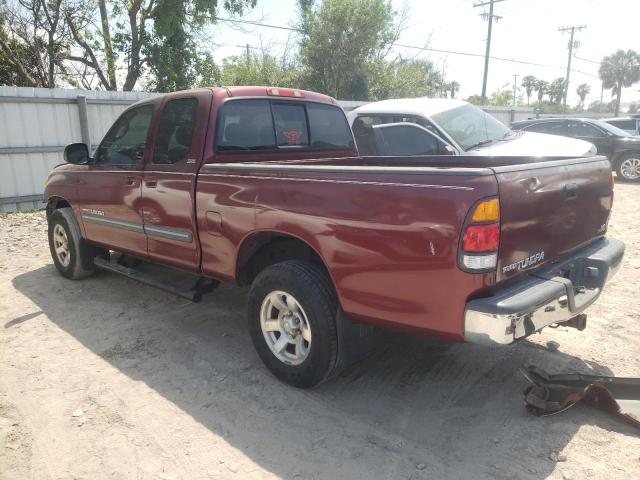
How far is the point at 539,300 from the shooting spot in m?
2.58

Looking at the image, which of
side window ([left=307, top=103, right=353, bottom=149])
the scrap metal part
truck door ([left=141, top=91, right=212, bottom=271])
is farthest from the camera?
side window ([left=307, top=103, right=353, bottom=149])

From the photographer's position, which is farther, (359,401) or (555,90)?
(555,90)

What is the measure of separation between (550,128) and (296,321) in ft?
43.0

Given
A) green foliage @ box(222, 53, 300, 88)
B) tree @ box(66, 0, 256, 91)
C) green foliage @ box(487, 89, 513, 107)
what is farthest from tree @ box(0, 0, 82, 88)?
green foliage @ box(487, 89, 513, 107)

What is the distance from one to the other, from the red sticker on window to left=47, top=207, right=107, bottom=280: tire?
2610 mm

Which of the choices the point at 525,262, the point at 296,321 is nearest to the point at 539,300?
the point at 525,262

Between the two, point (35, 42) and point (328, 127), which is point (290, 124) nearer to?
point (328, 127)

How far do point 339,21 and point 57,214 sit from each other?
798 inches

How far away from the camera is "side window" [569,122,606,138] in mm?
14180

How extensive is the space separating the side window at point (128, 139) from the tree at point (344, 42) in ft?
66.6

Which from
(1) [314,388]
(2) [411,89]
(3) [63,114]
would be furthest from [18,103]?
(2) [411,89]

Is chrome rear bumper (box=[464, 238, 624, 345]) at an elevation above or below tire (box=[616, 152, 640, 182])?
above

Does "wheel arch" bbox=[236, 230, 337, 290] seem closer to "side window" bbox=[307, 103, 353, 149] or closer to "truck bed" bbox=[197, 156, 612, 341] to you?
"truck bed" bbox=[197, 156, 612, 341]

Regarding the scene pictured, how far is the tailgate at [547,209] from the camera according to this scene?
2.54 meters
